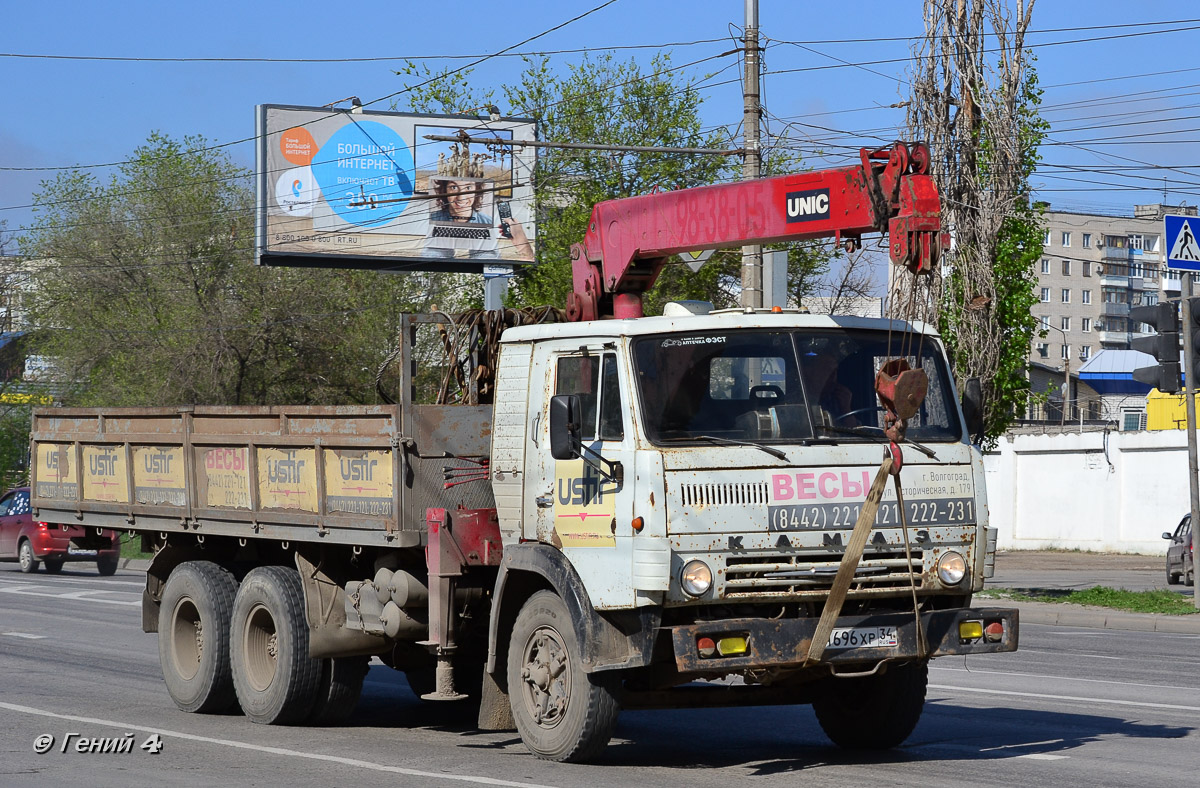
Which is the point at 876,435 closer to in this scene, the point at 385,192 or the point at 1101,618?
the point at 1101,618

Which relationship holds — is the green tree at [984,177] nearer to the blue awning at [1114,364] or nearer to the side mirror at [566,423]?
the side mirror at [566,423]

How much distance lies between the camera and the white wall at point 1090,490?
33719 mm

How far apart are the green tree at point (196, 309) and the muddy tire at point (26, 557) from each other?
454 inches

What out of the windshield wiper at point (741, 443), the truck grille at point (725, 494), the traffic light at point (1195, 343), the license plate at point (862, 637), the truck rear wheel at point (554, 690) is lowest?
the truck rear wheel at point (554, 690)

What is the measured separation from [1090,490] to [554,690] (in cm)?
2987

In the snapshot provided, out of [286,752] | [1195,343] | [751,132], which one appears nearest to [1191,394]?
[1195,343]

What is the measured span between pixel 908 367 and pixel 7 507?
1082 inches

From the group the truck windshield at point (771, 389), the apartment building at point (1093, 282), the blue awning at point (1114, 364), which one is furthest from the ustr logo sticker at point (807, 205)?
the apartment building at point (1093, 282)

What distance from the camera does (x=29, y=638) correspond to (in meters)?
16.5

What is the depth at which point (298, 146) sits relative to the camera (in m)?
39.0

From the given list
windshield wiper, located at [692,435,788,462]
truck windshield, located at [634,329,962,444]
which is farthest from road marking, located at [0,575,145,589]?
windshield wiper, located at [692,435,788,462]

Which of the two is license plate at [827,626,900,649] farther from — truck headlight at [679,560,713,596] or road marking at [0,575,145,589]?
road marking at [0,575,145,589]

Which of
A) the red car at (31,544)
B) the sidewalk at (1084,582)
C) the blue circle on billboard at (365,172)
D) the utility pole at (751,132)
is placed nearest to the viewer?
the sidewalk at (1084,582)

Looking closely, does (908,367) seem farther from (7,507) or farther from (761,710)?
(7,507)
